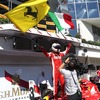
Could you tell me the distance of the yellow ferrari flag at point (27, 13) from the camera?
6.98 m

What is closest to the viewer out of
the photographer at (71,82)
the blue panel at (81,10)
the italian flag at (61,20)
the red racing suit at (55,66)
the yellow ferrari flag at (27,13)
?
the photographer at (71,82)

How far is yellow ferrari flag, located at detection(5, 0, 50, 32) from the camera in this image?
6.98 m

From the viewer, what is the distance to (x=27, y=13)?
7.30 metres

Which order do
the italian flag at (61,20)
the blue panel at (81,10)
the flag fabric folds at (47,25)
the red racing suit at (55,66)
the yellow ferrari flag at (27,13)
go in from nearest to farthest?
1. the yellow ferrari flag at (27,13)
2. the red racing suit at (55,66)
3. the italian flag at (61,20)
4. the flag fabric folds at (47,25)
5. the blue panel at (81,10)

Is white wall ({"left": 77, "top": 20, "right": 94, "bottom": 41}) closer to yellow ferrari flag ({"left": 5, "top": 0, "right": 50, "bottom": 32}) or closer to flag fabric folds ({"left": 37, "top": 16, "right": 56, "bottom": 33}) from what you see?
flag fabric folds ({"left": 37, "top": 16, "right": 56, "bottom": 33})

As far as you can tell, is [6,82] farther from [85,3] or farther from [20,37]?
[85,3]

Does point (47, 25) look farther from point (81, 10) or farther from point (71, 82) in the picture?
point (81, 10)

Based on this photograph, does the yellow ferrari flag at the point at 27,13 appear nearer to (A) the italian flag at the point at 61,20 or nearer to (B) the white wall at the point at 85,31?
(A) the italian flag at the point at 61,20

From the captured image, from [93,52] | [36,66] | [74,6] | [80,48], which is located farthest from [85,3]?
[36,66]

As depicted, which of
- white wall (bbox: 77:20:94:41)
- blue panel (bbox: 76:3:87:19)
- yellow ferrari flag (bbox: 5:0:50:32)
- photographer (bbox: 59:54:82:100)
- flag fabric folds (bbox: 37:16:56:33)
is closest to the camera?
photographer (bbox: 59:54:82:100)

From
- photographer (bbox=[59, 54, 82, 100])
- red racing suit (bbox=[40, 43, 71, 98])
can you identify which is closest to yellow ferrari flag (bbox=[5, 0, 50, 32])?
red racing suit (bbox=[40, 43, 71, 98])

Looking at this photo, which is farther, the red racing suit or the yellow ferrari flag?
the red racing suit

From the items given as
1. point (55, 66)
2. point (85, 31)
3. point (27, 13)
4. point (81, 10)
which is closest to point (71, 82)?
point (55, 66)

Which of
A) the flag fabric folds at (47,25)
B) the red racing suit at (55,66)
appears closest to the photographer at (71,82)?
the red racing suit at (55,66)
